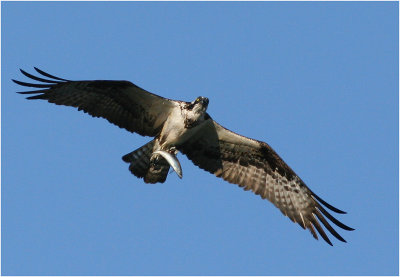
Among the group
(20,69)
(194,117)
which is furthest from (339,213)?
(20,69)

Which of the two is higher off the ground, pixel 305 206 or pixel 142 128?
pixel 142 128

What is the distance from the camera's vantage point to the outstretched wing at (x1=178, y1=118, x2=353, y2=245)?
17.2 meters

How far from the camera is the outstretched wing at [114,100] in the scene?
1623cm

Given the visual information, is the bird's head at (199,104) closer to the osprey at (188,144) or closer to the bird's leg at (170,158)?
the osprey at (188,144)

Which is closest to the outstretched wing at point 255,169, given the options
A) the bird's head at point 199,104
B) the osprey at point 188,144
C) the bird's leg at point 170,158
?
the osprey at point 188,144

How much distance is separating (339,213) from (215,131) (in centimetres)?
303

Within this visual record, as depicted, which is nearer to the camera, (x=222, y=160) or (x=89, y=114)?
(x=89, y=114)

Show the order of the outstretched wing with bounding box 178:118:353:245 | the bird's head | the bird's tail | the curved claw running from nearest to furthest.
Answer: the curved claw, the bird's head, the bird's tail, the outstretched wing with bounding box 178:118:353:245

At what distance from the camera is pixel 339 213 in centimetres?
1662

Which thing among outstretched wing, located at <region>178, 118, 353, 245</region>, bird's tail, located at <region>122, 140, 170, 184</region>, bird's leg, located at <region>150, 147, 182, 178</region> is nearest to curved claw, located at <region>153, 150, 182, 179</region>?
bird's leg, located at <region>150, 147, 182, 178</region>

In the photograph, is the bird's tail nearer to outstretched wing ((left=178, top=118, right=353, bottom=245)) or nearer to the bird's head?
outstretched wing ((left=178, top=118, right=353, bottom=245))

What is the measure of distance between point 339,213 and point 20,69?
696 cm

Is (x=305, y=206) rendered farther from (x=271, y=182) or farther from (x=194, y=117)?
(x=194, y=117)

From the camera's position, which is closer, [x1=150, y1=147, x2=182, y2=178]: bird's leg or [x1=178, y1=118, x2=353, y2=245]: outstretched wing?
[x1=150, y1=147, x2=182, y2=178]: bird's leg
